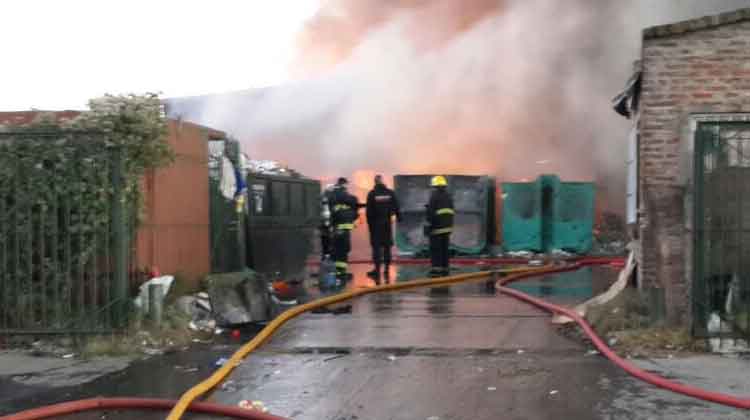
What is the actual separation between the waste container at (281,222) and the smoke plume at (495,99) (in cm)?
770

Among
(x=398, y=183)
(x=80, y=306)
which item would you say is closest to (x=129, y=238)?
(x=80, y=306)

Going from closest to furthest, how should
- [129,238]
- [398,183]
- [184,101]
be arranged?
[129,238] < [398,183] < [184,101]

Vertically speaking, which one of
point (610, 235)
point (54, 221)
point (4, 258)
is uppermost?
point (54, 221)

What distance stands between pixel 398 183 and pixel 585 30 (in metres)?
7.72

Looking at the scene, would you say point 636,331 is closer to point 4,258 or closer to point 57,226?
point 57,226

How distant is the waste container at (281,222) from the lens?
455 inches

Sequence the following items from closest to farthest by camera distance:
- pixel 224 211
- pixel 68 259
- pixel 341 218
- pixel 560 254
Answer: pixel 68 259
pixel 224 211
pixel 341 218
pixel 560 254

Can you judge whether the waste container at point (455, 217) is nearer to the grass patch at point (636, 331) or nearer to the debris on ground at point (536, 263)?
the debris on ground at point (536, 263)

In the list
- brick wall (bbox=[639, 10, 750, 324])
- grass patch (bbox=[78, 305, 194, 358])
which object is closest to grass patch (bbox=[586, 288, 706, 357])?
brick wall (bbox=[639, 10, 750, 324])

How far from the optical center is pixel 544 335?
326 inches

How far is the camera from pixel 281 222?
12680mm

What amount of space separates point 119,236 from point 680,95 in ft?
18.5

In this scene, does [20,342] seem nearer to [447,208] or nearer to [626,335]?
[626,335]

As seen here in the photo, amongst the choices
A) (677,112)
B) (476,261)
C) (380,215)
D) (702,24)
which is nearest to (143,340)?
(677,112)
